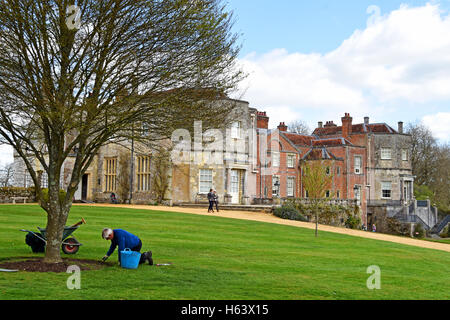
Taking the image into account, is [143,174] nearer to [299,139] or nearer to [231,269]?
[299,139]

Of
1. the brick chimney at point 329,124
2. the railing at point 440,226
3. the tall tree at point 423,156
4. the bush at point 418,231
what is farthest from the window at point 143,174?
the tall tree at point 423,156

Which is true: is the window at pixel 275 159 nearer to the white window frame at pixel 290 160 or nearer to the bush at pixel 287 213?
the white window frame at pixel 290 160

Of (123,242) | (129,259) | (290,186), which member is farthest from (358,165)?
(129,259)

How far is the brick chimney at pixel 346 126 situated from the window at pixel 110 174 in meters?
26.0

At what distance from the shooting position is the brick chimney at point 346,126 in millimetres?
52875

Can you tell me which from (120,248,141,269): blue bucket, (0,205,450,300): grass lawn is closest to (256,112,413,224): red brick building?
(0,205,450,300): grass lawn

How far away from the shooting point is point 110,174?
39.0 m

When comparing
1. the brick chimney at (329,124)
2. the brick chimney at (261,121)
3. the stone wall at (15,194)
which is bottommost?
the stone wall at (15,194)

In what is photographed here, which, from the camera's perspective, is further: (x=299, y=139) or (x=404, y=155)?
(x=404, y=155)

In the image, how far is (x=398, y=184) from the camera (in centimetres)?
5362

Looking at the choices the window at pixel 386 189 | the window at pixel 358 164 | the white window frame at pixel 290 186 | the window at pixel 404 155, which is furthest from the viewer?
the window at pixel 404 155

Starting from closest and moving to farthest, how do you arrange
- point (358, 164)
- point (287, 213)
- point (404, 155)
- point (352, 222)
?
point (287, 213), point (352, 222), point (358, 164), point (404, 155)

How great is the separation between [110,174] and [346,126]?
87.6ft
